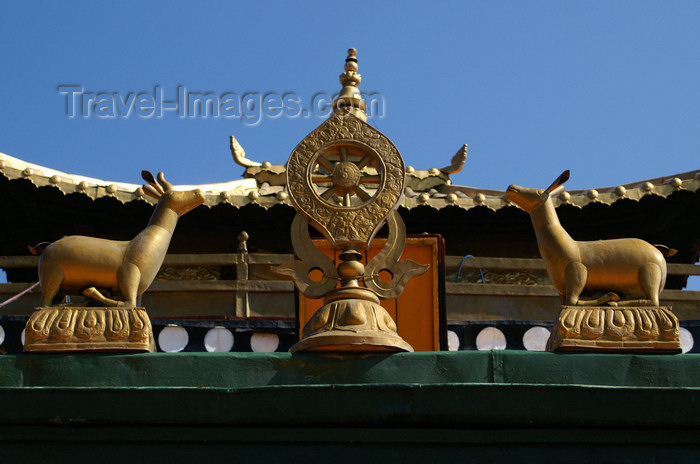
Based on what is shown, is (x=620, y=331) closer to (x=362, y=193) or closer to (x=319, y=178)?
(x=362, y=193)

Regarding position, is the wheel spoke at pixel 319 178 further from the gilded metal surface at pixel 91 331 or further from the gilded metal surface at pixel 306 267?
the gilded metal surface at pixel 91 331

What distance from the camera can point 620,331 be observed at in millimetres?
6047

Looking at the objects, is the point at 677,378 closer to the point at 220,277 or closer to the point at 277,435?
the point at 277,435

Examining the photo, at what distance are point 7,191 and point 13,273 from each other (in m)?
2.43

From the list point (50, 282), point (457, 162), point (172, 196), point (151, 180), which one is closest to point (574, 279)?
point (172, 196)

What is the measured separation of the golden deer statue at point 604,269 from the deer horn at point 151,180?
2.50m

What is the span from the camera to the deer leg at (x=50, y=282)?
21.2 ft

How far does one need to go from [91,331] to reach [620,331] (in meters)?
3.00

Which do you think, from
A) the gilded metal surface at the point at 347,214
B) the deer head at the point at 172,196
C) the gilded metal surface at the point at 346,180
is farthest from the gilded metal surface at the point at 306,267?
the deer head at the point at 172,196

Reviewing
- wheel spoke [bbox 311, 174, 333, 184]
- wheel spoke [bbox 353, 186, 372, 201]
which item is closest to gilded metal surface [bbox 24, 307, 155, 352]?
wheel spoke [bbox 311, 174, 333, 184]

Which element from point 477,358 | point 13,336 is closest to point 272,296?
point 13,336

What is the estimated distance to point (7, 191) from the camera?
13281 millimetres

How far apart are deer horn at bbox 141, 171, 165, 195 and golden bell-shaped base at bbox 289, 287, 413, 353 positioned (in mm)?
1507

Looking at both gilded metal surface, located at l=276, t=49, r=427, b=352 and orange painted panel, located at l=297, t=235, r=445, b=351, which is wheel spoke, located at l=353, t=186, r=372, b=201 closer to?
gilded metal surface, located at l=276, t=49, r=427, b=352
